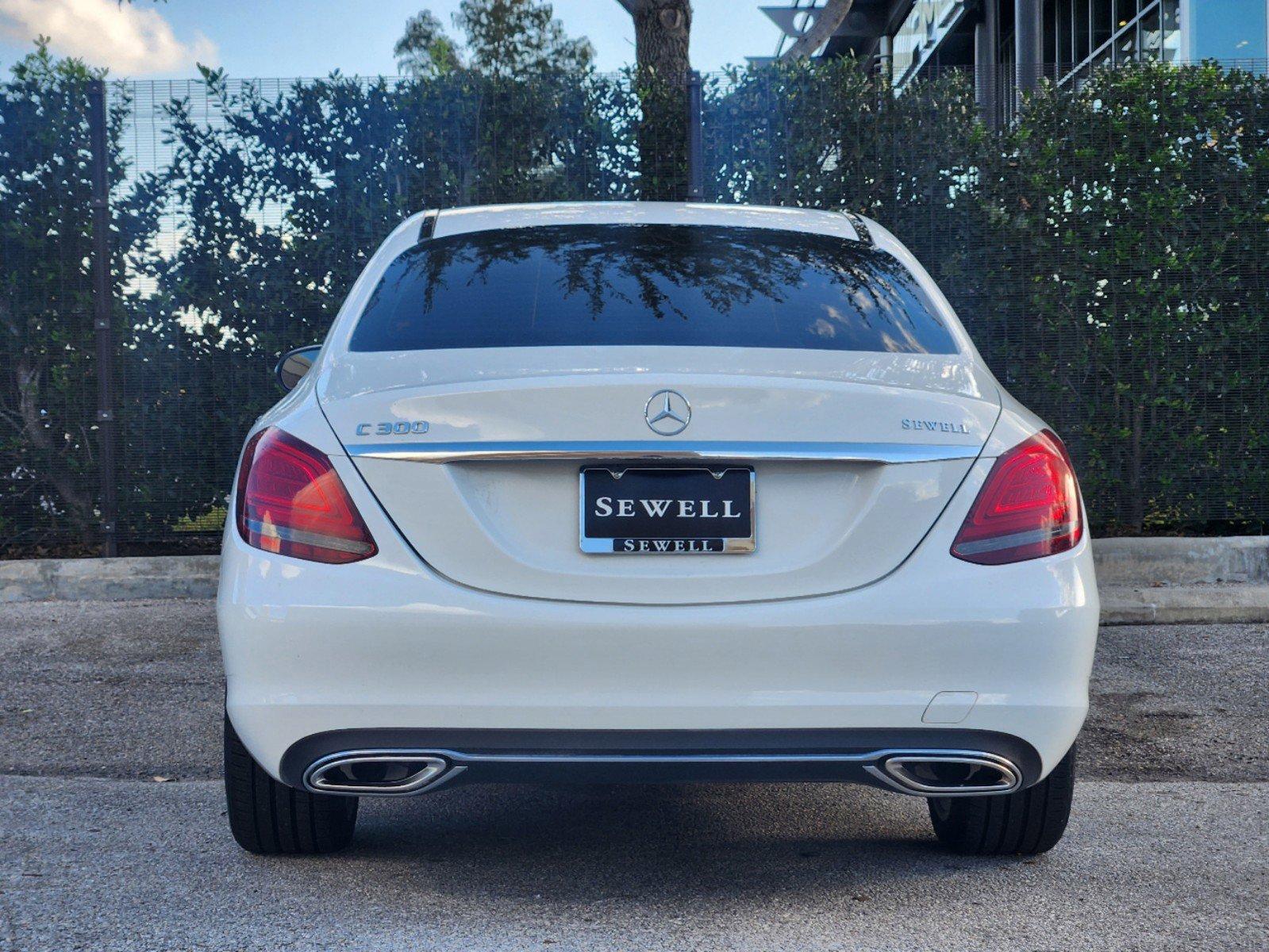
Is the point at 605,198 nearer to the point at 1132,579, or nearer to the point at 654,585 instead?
the point at 1132,579

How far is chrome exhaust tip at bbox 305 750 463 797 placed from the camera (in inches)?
116

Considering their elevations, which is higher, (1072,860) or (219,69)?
(219,69)

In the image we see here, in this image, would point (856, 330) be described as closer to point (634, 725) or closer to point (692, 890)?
point (634, 725)

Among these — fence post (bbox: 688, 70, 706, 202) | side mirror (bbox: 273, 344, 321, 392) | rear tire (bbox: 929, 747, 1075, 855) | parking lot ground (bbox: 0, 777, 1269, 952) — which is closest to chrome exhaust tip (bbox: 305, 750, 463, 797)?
parking lot ground (bbox: 0, 777, 1269, 952)

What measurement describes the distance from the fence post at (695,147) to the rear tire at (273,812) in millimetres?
5263

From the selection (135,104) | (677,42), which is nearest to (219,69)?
(135,104)

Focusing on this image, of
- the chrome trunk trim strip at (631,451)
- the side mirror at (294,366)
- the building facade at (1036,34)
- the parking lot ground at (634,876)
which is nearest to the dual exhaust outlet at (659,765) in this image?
the parking lot ground at (634,876)

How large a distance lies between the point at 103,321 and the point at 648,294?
18.2ft

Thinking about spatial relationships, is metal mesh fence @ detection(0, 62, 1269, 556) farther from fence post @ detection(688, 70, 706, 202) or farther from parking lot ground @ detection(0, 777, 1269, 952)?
parking lot ground @ detection(0, 777, 1269, 952)

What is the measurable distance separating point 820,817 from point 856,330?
1437 millimetres

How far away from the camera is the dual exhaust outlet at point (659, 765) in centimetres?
291

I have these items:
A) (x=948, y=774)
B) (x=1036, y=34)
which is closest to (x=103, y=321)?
(x=948, y=774)

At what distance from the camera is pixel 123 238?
823 centimetres

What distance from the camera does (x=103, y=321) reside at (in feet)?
26.8
